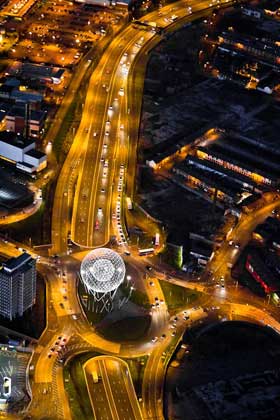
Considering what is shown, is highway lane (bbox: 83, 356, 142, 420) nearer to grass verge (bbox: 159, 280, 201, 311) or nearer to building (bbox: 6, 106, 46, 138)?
grass verge (bbox: 159, 280, 201, 311)

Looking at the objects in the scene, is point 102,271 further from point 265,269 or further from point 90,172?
point 90,172

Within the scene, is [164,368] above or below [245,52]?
below

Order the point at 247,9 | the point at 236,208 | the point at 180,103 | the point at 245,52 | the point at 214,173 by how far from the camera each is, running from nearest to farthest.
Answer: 1. the point at 236,208
2. the point at 214,173
3. the point at 180,103
4. the point at 245,52
5. the point at 247,9

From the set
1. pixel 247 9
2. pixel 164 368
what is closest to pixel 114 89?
A: pixel 247 9

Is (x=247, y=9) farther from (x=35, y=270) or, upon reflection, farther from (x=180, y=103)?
(x=35, y=270)

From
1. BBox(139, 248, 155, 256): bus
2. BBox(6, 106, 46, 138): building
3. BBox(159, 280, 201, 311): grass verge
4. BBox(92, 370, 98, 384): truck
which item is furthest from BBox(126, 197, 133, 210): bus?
BBox(92, 370, 98, 384): truck

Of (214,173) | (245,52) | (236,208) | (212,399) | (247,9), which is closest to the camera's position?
(212,399)
